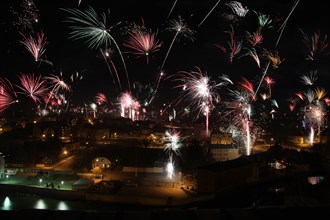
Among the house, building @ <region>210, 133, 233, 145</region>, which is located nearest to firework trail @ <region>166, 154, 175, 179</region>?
the house

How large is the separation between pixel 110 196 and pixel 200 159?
4.99 m

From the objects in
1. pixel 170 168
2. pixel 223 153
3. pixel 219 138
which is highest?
pixel 219 138

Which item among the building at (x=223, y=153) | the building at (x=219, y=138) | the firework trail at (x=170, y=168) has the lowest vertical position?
the firework trail at (x=170, y=168)

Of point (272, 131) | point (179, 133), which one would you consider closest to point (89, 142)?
point (179, 133)

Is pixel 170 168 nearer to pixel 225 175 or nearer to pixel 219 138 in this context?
pixel 225 175

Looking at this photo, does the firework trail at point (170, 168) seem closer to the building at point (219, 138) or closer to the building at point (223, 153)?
the building at point (223, 153)

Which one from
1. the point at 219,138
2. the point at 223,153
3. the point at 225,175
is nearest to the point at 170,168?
the point at 225,175

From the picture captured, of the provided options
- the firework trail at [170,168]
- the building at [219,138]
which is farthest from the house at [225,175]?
the building at [219,138]

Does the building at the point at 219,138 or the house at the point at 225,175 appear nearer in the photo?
the house at the point at 225,175

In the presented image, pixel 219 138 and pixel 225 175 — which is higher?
pixel 219 138

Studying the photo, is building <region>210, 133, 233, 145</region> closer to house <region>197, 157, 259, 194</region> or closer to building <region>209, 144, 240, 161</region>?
building <region>209, 144, 240, 161</region>

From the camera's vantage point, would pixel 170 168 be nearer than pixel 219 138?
Yes

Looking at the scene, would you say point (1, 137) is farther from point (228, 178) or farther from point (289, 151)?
point (289, 151)

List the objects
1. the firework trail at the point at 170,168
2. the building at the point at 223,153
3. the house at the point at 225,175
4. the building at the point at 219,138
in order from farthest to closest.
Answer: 1. the building at the point at 219,138
2. the building at the point at 223,153
3. the firework trail at the point at 170,168
4. the house at the point at 225,175
